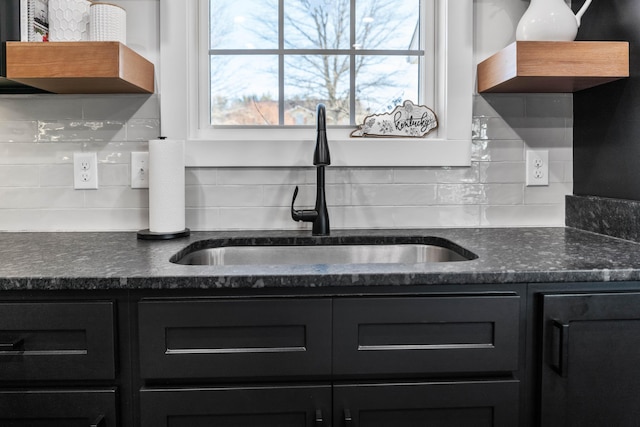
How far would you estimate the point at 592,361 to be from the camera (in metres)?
1.02

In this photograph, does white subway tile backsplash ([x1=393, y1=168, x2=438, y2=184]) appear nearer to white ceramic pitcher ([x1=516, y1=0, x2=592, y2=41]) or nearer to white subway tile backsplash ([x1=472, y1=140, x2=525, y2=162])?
white subway tile backsplash ([x1=472, y1=140, x2=525, y2=162])

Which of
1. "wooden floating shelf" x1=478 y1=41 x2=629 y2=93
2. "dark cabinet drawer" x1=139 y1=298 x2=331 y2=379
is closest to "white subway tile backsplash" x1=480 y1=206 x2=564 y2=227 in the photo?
"wooden floating shelf" x1=478 y1=41 x2=629 y2=93

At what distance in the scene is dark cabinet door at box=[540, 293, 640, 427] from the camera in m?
1.01

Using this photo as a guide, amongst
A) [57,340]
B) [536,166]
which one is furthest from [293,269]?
[536,166]

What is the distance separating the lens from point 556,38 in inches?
55.8

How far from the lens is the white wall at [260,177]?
1.61 metres

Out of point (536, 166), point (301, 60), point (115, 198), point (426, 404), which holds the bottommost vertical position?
point (426, 404)

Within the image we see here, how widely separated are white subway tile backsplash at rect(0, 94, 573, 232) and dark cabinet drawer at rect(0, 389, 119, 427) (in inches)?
29.1

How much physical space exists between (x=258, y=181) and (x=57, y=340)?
825mm

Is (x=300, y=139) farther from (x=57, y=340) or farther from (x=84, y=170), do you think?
(x=57, y=340)

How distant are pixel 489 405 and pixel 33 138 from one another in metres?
1.55

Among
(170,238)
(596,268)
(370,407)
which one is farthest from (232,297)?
(596,268)

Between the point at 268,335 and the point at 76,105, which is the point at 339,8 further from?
the point at 268,335

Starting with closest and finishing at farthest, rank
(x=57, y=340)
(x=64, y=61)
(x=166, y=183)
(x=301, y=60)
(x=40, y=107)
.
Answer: (x=57, y=340) < (x=64, y=61) < (x=166, y=183) < (x=40, y=107) < (x=301, y=60)
